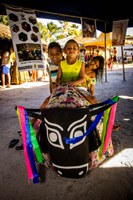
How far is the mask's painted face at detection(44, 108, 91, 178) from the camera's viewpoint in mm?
1468

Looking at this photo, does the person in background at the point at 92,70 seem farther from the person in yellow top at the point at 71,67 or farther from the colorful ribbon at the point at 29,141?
the colorful ribbon at the point at 29,141

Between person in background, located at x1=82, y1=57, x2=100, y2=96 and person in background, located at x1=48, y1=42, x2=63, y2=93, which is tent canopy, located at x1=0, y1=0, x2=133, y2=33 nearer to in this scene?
person in background, located at x1=48, y1=42, x2=63, y2=93

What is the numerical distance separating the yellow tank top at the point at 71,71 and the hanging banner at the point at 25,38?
1263 millimetres

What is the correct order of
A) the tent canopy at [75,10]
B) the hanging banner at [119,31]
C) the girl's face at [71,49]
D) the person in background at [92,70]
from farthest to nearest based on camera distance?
the hanging banner at [119,31], the person in background at [92,70], the tent canopy at [75,10], the girl's face at [71,49]

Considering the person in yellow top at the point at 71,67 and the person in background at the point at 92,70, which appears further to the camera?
the person in background at the point at 92,70

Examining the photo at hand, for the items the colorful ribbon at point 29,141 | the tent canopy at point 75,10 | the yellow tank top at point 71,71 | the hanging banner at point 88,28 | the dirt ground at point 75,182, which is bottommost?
the dirt ground at point 75,182

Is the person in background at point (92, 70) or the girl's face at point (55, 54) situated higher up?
the girl's face at point (55, 54)

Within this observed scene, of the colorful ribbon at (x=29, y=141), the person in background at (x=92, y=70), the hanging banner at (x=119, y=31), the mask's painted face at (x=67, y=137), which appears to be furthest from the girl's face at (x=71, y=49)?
the hanging banner at (x=119, y=31)

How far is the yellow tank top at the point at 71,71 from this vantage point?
2.80 m

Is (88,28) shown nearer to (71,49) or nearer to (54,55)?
(54,55)

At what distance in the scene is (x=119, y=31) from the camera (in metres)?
6.98

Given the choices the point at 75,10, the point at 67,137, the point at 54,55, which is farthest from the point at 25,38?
the point at 67,137

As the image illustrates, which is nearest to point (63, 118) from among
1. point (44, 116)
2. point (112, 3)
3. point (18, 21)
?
point (44, 116)

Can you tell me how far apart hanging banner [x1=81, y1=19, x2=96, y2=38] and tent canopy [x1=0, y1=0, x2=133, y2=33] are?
12 cm
